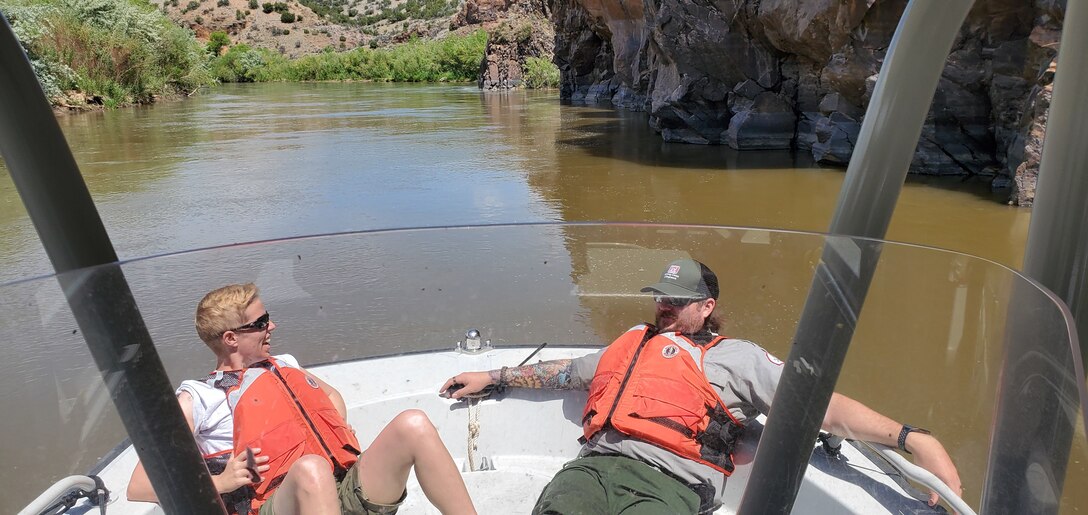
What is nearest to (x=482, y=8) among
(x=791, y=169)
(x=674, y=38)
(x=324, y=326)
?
(x=674, y=38)

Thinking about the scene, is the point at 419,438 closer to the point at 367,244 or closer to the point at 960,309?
the point at 367,244

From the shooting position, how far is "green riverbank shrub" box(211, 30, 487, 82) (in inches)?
2029

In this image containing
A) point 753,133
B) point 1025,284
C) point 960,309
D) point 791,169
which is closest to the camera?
point 1025,284

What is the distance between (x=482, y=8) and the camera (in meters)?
57.4

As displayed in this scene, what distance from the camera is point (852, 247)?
101 centimetres

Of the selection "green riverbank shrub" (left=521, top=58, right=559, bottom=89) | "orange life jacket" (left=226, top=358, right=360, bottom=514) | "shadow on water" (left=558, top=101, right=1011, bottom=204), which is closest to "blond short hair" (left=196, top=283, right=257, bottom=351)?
"orange life jacket" (left=226, top=358, right=360, bottom=514)

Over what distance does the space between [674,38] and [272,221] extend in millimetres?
9149

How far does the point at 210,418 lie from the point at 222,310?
0.78 feet

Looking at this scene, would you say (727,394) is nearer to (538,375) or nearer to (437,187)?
(538,375)

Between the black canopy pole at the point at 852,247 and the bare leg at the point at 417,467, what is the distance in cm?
74

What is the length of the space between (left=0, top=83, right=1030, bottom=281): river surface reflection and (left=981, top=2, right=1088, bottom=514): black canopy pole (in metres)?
5.74

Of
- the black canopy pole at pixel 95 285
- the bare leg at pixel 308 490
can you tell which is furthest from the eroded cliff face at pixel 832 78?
the black canopy pole at pixel 95 285

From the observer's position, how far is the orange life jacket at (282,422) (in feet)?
5.36

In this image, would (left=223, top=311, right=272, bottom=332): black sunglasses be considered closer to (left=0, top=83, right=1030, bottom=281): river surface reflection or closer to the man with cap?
the man with cap
